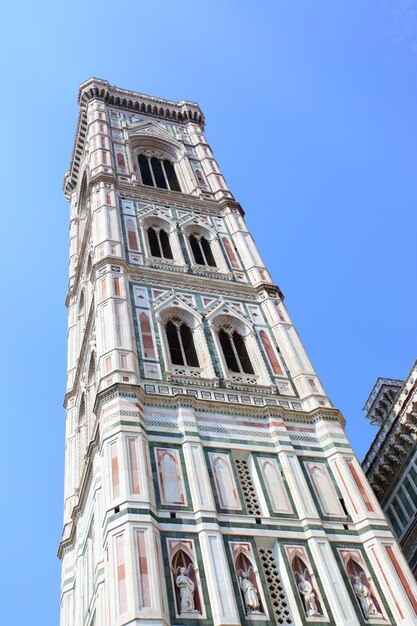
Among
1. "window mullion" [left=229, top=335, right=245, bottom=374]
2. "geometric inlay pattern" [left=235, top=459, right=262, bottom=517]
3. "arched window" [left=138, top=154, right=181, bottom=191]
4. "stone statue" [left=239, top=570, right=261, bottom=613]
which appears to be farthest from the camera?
"arched window" [left=138, top=154, right=181, bottom=191]

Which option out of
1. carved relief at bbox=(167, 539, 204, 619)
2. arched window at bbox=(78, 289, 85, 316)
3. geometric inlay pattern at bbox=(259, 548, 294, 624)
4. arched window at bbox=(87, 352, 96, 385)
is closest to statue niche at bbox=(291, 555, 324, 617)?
geometric inlay pattern at bbox=(259, 548, 294, 624)

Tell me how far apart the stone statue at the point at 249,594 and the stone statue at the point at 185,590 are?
86 cm

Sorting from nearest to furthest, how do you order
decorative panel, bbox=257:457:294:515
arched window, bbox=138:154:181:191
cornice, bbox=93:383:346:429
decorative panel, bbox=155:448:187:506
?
1. decorative panel, bbox=155:448:187:506
2. decorative panel, bbox=257:457:294:515
3. cornice, bbox=93:383:346:429
4. arched window, bbox=138:154:181:191

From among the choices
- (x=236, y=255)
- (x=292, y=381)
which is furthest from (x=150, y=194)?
(x=292, y=381)

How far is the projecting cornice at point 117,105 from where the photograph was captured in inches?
1246

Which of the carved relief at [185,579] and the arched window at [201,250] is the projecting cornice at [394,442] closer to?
the arched window at [201,250]

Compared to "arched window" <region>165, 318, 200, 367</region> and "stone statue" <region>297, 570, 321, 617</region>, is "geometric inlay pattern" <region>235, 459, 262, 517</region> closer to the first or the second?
"stone statue" <region>297, 570, 321, 617</region>

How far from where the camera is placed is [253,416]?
15625mm

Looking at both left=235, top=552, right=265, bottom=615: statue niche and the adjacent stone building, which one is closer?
left=235, top=552, right=265, bottom=615: statue niche

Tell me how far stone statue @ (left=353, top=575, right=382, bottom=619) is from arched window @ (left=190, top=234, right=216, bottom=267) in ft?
35.5

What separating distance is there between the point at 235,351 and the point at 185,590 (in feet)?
24.0

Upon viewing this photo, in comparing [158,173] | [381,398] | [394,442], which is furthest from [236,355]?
[158,173]

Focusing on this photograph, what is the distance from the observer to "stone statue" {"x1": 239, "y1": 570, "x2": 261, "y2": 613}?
11523 mm

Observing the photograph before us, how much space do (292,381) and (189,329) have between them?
2.76 meters
